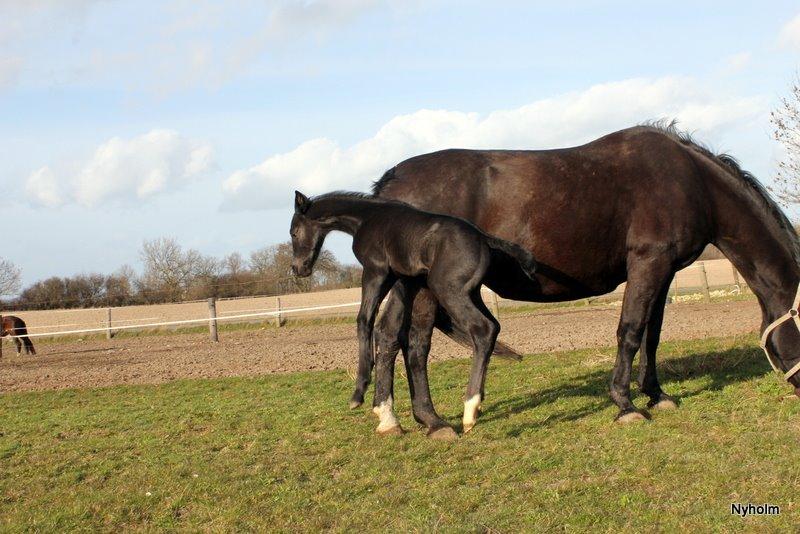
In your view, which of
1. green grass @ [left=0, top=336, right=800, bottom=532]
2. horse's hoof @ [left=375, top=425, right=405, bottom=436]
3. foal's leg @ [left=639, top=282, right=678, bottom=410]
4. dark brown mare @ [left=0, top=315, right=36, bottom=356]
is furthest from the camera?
dark brown mare @ [left=0, top=315, right=36, bottom=356]

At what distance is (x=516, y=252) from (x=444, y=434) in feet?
5.24

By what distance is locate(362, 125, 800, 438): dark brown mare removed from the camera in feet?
23.8

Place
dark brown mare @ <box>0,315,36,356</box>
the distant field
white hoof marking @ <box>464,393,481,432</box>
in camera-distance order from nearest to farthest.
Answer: white hoof marking @ <box>464,393,481,432</box>, dark brown mare @ <box>0,315,36,356</box>, the distant field

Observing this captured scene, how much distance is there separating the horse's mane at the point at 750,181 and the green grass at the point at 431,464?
4.74 ft

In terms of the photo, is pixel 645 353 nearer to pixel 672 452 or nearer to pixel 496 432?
pixel 496 432

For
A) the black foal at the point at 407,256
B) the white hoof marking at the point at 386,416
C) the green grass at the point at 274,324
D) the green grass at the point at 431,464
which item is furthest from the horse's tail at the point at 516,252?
the green grass at the point at 274,324

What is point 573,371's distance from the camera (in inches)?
408

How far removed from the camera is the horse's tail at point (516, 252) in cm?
677

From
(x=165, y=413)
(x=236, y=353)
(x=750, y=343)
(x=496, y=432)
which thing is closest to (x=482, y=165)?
(x=496, y=432)

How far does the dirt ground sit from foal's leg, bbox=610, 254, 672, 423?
607cm

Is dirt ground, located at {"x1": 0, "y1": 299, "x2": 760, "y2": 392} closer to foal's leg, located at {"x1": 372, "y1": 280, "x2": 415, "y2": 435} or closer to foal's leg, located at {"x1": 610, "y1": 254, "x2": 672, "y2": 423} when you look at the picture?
foal's leg, located at {"x1": 372, "y1": 280, "x2": 415, "y2": 435}

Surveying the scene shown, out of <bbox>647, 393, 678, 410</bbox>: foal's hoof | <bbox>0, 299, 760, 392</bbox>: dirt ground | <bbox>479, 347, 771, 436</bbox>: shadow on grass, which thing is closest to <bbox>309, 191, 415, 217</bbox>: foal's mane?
<bbox>479, 347, 771, 436</bbox>: shadow on grass

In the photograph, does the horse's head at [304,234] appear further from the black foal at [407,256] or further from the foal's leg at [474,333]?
the foal's leg at [474,333]

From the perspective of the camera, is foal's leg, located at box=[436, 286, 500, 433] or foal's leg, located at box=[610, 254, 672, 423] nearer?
foal's leg, located at box=[436, 286, 500, 433]
